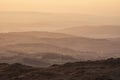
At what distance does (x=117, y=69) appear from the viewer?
1323 cm

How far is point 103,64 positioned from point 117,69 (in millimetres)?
1827

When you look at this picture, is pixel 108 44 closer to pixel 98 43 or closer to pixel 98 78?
pixel 98 43

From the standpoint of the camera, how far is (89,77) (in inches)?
480

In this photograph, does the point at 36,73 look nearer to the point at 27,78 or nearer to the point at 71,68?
the point at 27,78

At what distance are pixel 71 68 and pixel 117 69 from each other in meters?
2.20

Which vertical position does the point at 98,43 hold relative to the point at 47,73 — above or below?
below

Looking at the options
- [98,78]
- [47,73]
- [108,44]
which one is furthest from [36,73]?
[108,44]

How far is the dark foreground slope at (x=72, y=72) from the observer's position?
1241 cm

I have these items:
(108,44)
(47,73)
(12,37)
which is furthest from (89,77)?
(12,37)

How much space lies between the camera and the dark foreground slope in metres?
12.4

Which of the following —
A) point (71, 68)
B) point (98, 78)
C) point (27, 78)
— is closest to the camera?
point (98, 78)

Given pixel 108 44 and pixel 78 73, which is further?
pixel 108 44

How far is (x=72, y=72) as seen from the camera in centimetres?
1353

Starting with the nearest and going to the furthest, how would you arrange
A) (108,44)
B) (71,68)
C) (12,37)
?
(71,68), (108,44), (12,37)
